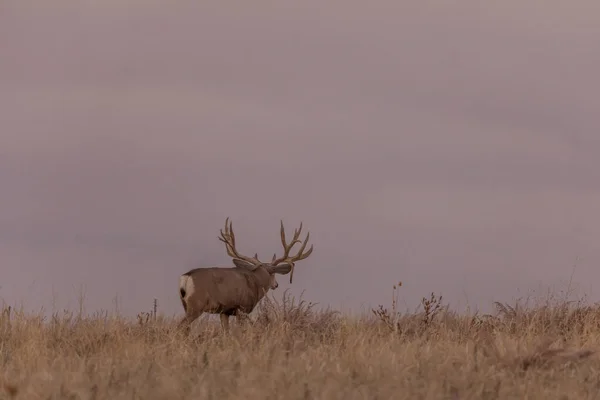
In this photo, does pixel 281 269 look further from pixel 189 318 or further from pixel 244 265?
pixel 189 318

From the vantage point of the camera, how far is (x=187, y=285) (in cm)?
1494

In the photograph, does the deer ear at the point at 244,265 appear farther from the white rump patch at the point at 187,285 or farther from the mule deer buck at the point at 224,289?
the white rump patch at the point at 187,285

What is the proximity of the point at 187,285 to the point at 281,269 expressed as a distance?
195 centimetres

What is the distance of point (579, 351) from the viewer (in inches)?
326

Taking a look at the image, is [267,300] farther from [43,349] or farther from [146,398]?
[146,398]

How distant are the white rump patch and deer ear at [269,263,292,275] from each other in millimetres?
1706

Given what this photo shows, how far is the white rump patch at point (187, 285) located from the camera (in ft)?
48.9

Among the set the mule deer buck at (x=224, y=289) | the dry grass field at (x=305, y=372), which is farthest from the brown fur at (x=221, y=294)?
the dry grass field at (x=305, y=372)

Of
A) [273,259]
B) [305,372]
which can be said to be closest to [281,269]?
[273,259]

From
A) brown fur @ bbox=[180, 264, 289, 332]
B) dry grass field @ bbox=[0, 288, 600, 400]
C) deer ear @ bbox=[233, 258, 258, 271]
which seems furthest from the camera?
deer ear @ bbox=[233, 258, 258, 271]

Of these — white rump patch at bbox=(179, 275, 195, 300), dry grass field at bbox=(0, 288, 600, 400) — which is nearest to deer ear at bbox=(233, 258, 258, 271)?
white rump patch at bbox=(179, 275, 195, 300)

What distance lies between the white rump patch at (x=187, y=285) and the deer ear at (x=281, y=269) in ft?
5.60

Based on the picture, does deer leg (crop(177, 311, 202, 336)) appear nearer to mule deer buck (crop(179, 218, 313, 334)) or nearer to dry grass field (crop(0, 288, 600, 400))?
mule deer buck (crop(179, 218, 313, 334))

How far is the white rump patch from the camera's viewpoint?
14.9 metres
